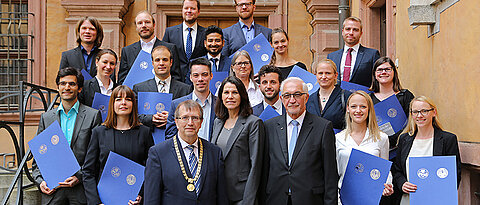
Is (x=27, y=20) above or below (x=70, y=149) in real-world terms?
above

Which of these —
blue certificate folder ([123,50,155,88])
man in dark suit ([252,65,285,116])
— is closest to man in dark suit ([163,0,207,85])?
blue certificate folder ([123,50,155,88])

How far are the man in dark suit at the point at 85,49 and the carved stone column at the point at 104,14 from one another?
3.66 m

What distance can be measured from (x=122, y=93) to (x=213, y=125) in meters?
0.81

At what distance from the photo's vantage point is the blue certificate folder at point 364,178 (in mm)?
4465

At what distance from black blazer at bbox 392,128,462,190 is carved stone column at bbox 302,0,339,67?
208 inches

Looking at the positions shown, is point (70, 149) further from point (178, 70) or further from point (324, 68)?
point (324, 68)

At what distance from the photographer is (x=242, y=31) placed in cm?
679

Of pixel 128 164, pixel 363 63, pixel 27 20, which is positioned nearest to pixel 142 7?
pixel 27 20

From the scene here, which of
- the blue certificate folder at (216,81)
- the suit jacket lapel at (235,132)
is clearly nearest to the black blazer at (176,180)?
the suit jacket lapel at (235,132)

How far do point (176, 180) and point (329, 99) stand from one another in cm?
166

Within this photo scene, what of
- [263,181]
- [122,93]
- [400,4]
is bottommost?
[263,181]

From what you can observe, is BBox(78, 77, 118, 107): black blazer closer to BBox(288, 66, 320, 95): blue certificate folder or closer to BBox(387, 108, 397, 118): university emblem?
BBox(288, 66, 320, 95): blue certificate folder

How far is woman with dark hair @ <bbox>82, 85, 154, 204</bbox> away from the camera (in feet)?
15.9

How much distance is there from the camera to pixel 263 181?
4496 mm
